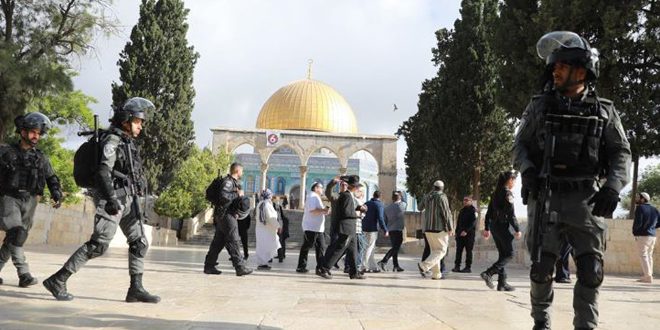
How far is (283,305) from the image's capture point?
5527mm

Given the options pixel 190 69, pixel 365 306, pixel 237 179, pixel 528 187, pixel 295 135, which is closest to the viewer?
pixel 528 187

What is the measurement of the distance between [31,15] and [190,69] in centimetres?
A: 1431

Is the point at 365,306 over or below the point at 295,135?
below

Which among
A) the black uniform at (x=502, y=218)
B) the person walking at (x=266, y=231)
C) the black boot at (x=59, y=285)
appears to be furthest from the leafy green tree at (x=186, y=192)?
the black boot at (x=59, y=285)

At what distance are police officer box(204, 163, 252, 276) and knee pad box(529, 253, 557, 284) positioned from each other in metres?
5.80

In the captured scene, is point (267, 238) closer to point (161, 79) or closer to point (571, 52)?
point (571, 52)

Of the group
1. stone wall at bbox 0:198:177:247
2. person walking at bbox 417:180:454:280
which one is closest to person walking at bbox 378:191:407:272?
person walking at bbox 417:180:454:280

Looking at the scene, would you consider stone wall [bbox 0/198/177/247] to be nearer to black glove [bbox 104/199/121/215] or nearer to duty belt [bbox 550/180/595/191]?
black glove [bbox 104/199/121/215]

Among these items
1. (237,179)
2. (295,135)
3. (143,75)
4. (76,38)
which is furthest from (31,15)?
(295,135)

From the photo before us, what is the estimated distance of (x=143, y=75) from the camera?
29.5 m

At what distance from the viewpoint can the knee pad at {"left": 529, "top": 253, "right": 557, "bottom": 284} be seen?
12.4ft

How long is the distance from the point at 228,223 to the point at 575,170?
20.4 ft

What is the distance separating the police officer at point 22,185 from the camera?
19.9 ft

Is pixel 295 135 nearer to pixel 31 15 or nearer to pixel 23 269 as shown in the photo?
pixel 31 15
